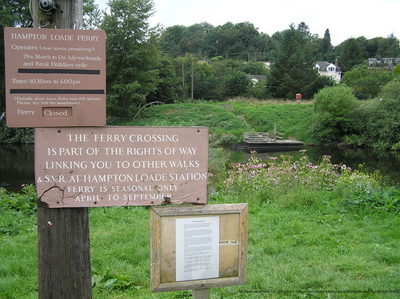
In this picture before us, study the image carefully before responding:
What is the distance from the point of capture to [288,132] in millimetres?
32656

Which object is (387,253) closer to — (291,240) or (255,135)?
(291,240)

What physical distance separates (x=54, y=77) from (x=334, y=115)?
30321 millimetres

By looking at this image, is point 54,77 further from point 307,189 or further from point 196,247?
point 307,189

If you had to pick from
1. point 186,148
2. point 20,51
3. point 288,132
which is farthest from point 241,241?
point 288,132

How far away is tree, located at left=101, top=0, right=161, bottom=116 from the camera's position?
29.0m

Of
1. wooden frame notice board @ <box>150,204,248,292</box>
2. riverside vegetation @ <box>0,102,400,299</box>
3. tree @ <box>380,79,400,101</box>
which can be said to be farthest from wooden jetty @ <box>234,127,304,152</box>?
wooden frame notice board @ <box>150,204,248,292</box>

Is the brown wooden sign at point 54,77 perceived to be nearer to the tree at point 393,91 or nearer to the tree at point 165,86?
the tree at point 393,91

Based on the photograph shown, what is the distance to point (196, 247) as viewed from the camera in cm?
238

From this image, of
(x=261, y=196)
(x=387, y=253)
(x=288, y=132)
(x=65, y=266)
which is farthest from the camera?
(x=288, y=132)

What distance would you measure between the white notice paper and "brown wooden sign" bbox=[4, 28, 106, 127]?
88 cm

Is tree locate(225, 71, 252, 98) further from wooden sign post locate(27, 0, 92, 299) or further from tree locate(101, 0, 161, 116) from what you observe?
wooden sign post locate(27, 0, 92, 299)

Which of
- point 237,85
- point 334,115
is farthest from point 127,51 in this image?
point 237,85

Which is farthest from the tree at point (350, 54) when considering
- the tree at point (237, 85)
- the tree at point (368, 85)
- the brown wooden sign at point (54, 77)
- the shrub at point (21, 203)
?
the brown wooden sign at point (54, 77)

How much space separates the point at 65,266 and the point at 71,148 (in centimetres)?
80
